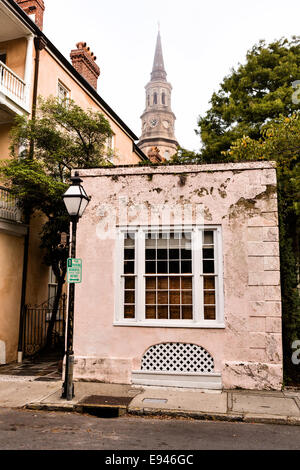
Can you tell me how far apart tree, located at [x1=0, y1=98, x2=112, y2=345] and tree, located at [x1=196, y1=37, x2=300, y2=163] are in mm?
6532

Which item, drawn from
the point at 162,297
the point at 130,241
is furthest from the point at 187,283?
the point at 130,241

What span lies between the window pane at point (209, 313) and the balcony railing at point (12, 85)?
29.3 feet

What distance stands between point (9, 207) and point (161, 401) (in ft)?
24.2

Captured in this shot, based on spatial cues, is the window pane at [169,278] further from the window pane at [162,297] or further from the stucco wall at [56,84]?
the stucco wall at [56,84]

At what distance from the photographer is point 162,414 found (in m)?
6.66

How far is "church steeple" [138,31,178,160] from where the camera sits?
206 ft

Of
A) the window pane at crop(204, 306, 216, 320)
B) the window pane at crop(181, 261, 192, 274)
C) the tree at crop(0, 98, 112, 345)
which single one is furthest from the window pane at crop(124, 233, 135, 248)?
the tree at crop(0, 98, 112, 345)

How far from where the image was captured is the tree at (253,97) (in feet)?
51.2

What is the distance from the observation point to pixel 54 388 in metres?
8.14

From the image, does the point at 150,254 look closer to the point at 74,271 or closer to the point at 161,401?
the point at 74,271

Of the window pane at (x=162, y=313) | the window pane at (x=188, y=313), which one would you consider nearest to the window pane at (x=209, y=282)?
the window pane at (x=188, y=313)

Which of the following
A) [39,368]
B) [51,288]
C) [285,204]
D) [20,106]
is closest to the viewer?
[39,368]
